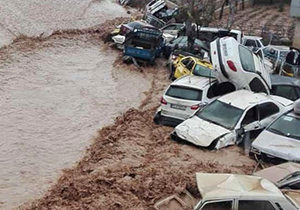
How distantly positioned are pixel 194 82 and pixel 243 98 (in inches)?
69.6

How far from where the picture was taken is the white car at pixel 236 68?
14.5 meters

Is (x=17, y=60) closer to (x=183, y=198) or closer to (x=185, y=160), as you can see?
(x=185, y=160)

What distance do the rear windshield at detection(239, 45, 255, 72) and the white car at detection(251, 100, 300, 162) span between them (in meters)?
2.53

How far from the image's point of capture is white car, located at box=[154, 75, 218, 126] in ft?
46.7

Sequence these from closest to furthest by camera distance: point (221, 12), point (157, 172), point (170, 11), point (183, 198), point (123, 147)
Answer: point (183, 198) → point (157, 172) → point (123, 147) → point (170, 11) → point (221, 12)

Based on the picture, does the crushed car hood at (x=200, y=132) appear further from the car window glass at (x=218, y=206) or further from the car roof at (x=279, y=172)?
the car window glass at (x=218, y=206)

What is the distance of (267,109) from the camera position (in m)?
13.7

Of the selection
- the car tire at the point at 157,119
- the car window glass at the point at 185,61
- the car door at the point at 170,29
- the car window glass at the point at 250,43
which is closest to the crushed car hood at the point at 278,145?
the car tire at the point at 157,119

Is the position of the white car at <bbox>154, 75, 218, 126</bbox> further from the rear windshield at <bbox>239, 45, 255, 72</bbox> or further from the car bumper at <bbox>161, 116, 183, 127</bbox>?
the rear windshield at <bbox>239, 45, 255, 72</bbox>

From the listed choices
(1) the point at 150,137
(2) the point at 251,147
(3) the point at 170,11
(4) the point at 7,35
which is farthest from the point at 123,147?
(3) the point at 170,11

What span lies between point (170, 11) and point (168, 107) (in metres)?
20.4

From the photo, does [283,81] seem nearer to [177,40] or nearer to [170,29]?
[177,40]

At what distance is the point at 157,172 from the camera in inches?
432

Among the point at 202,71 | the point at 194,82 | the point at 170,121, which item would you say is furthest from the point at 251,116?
the point at 202,71
